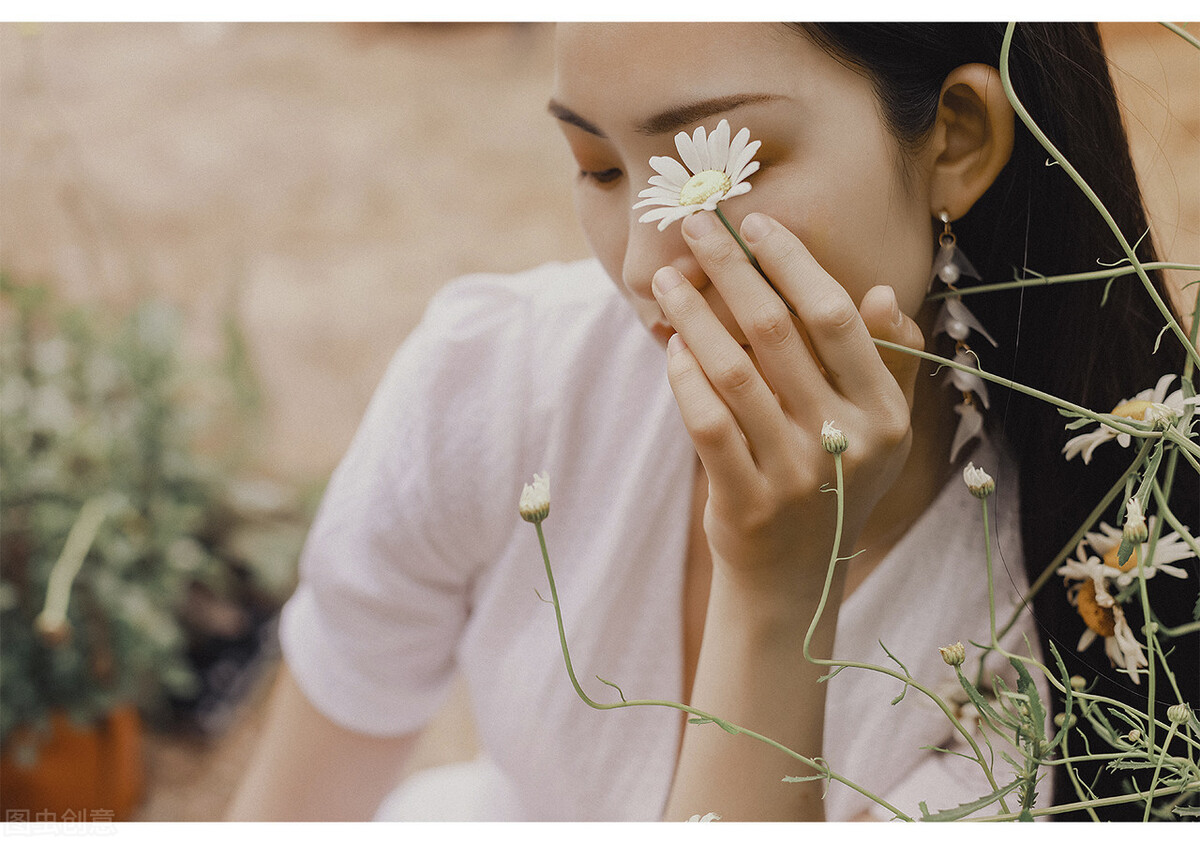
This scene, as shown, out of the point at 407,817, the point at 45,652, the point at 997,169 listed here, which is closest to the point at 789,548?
the point at 997,169

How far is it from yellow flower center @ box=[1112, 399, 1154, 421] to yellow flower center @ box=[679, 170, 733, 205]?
222 millimetres

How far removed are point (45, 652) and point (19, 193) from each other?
61 centimetres

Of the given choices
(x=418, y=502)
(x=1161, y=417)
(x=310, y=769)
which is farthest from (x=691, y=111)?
(x=310, y=769)

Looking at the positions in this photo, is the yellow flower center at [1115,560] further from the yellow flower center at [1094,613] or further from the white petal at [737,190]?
the white petal at [737,190]

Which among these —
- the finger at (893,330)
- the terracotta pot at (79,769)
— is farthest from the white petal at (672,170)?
the terracotta pot at (79,769)

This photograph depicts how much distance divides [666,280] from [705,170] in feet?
0.18

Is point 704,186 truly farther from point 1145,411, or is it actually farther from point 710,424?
point 1145,411

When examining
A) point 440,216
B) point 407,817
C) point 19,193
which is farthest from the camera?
point 440,216

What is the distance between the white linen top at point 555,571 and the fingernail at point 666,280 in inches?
7.0

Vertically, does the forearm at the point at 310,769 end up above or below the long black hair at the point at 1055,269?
below

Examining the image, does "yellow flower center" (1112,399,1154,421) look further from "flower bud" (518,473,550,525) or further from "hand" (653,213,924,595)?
"flower bud" (518,473,550,525)

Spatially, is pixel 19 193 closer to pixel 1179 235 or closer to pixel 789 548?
pixel 789 548

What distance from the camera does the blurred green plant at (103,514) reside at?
928 millimetres

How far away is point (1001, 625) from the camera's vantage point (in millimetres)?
505
